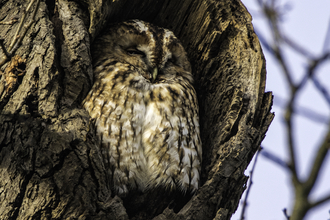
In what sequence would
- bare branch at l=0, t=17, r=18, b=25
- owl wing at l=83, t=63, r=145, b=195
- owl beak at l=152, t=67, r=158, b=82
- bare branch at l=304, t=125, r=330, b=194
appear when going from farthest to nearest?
owl beak at l=152, t=67, r=158, b=82, owl wing at l=83, t=63, r=145, b=195, bare branch at l=0, t=17, r=18, b=25, bare branch at l=304, t=125, r=330, b=194

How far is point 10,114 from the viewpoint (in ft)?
5.82

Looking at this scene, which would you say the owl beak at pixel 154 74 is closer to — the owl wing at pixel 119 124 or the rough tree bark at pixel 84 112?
the owl wing at pixel 119 124

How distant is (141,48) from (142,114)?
0.58 m

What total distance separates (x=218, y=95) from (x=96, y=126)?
85 cm

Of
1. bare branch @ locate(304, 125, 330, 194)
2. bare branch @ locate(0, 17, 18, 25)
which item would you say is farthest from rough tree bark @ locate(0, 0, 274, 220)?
bare branch @ locate(304, 125, 330, 194)

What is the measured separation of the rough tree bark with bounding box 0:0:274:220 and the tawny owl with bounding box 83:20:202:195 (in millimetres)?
131

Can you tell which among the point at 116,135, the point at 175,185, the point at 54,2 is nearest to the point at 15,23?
the point at 54,2

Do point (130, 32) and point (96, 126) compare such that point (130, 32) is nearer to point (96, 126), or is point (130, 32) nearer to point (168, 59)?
point (168, 59)

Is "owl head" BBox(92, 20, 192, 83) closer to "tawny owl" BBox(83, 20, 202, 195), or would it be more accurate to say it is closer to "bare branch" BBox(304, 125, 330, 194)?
→ "tawny owl" BBox(83, 20, 202, 195)

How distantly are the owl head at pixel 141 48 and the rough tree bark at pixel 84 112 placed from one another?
16cm

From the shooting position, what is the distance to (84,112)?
6.45 ft

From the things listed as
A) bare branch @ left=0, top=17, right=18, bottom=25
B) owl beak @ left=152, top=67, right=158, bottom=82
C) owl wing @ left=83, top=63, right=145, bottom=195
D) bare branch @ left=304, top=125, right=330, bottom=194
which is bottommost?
owl wing @ left=83, top=63, right=145, bottom=195

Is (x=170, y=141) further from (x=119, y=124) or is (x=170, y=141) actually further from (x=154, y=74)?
(x=154, y=74)

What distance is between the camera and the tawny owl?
221 centimetres
